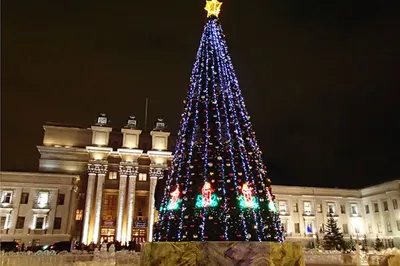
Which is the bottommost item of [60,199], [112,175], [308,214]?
[308,214]

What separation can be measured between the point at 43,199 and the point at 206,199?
30.3 meters

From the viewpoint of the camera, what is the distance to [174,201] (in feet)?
52.3

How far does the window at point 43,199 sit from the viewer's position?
38544 mm

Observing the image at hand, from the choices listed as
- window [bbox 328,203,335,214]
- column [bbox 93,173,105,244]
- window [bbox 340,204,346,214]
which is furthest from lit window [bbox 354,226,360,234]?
column [bbox 93,173,105,244]

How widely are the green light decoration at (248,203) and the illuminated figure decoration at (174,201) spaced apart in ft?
9.52

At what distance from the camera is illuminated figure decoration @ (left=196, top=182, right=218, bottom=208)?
1519 cm

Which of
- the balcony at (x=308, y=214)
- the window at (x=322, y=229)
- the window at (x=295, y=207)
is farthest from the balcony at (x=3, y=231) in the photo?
the window at (x=322, y=229)

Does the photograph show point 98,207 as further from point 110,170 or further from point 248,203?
point 248,203

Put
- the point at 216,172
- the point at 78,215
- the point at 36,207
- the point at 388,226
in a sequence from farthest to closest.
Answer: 1. the point at 388,226
2. the point at 78,215
3. the point at 36,207
4. the point at 216,172

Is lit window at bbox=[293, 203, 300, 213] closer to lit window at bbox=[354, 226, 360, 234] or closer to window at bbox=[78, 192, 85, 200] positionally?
lit window at bbox=[354, 226, 360, 234]

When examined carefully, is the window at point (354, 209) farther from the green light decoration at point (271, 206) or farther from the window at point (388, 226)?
the green light decoration at point (271, 206)

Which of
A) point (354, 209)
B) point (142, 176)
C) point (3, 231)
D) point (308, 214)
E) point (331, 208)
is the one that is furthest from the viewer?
point (354, 209)

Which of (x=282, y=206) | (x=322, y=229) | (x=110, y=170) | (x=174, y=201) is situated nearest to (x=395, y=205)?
(x=322, y=229)

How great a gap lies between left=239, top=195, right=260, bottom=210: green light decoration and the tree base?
19.9 feet
